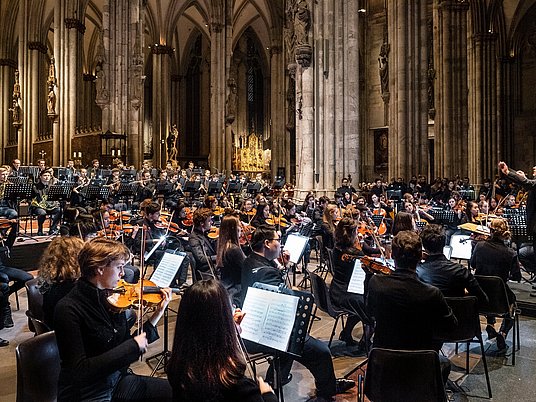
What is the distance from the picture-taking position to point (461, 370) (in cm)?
475

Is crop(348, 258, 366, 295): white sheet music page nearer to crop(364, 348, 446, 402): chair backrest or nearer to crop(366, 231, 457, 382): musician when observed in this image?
crop(366, 231, 457, 382): musician

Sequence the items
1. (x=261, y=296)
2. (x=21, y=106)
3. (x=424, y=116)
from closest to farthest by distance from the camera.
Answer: (x=261, y=296) < (x=424, y=116) < (x=21, y=106)

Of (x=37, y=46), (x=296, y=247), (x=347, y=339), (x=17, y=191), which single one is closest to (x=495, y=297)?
(x=347, y=339)

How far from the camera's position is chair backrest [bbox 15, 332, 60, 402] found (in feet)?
8.98

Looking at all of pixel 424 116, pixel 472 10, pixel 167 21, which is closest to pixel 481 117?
pixel 472 10

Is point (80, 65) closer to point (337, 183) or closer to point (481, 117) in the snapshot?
point (337, 183)

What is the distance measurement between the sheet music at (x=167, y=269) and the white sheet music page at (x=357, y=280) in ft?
5.66

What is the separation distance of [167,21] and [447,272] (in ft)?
106

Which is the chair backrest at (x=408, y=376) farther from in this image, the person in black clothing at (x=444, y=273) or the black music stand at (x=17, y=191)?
the black music stand at (x=17, y=191)

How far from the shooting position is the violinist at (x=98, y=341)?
8.41 feet

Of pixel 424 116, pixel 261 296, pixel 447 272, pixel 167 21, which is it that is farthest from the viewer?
A: pixel 167 21

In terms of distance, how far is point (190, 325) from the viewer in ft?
6.50

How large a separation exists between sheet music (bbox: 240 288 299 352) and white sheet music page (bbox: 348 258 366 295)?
1904mm

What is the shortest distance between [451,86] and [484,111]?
213 inches
